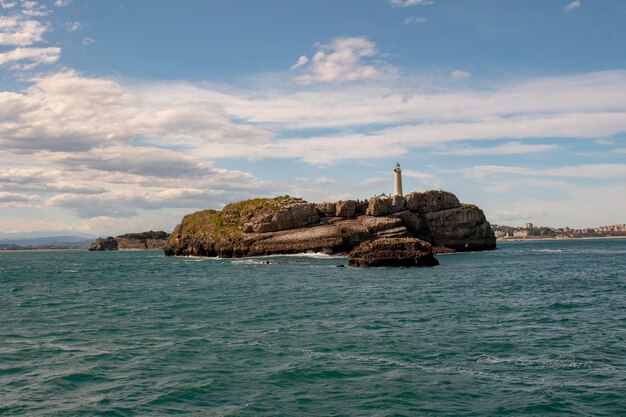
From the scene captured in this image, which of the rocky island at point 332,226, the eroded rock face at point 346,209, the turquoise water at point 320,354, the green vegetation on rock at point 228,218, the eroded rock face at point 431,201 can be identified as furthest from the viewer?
the eroded rock face at point 431,201

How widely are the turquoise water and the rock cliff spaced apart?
63979 millimetres

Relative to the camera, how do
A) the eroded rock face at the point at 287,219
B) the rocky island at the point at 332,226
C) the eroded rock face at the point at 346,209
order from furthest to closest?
the eroded rock face at the point at 346,209 → the eroded rock face at the point at 287,219 → the rocky island at the point at 332,226

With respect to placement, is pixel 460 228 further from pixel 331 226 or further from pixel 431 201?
pixel 331 226

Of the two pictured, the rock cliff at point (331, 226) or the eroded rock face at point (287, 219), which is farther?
the eroded rock face at point (287, 219)

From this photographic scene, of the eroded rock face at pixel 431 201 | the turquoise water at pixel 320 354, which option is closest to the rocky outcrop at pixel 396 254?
the turquoise water at pixel 320 354

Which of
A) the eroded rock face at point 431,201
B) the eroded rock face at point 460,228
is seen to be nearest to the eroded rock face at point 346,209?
the eroded rock face at point 431,201

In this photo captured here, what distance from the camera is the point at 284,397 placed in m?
16.8

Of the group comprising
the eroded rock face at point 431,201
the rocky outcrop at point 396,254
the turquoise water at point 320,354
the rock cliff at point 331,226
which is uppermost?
the eroded rock face at point 431,201

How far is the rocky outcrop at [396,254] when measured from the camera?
68.6 metres

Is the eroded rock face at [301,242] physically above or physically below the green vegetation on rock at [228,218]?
below

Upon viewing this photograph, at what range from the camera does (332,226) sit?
109500 millimetres

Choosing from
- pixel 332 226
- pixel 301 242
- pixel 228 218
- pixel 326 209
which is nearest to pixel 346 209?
pixel 326 209

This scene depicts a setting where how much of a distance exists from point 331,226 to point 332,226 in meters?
0.24

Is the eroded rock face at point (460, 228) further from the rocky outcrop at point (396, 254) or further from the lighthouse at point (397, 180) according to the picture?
the rocky outcrop at point (396, 254)
